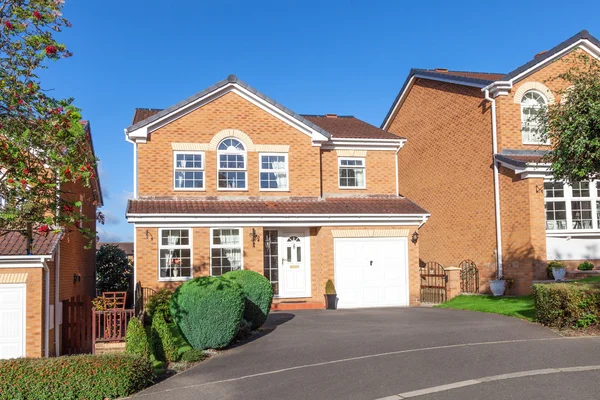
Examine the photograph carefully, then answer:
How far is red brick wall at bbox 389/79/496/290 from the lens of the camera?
23.7 m

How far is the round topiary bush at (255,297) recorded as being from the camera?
607 inches

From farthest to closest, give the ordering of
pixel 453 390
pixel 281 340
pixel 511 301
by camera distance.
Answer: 1. pixel 511 301
2. pixel 281 340
3. pixel 453 390

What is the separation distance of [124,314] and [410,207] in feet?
36.8

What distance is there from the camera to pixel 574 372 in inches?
406

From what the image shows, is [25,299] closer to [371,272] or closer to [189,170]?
[189,170]

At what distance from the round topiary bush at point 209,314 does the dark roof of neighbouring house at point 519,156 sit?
1226 cm

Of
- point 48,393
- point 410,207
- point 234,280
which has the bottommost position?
point 48,393

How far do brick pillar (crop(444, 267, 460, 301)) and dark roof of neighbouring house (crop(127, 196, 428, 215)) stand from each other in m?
2.33

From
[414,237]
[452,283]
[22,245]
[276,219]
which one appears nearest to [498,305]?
[452,283]

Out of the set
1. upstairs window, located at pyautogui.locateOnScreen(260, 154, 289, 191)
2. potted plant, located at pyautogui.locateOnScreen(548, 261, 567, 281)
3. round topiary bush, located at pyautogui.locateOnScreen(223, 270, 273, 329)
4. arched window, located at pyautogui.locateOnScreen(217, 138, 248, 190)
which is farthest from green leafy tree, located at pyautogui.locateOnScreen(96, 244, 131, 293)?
potted plant, located at pyautogui.locateOnScreen(548, 261, 567, 281)

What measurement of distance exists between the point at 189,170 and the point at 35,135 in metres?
12.2

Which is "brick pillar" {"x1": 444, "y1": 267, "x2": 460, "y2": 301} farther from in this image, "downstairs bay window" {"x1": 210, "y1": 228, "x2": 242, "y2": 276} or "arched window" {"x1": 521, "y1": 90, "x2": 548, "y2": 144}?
"downstairs bay window" {"x1": 210, "y1": 228, "x2": 242, "y2": 276}

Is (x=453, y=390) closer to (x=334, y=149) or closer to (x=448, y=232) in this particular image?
(x=334, y=149)

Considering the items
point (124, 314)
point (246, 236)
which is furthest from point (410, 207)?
point (124, 314)
